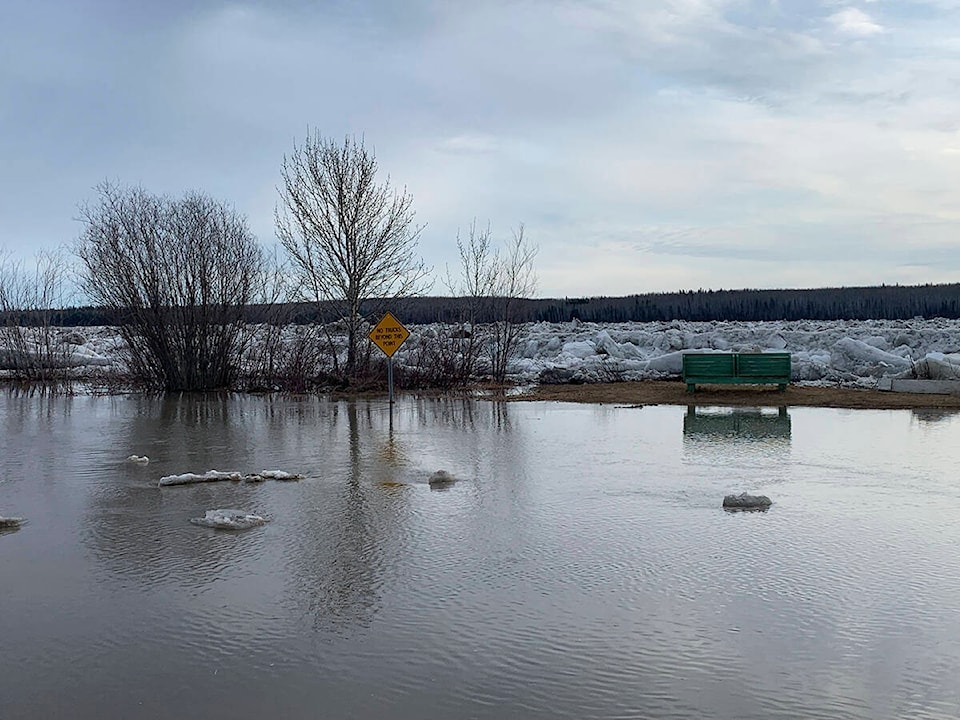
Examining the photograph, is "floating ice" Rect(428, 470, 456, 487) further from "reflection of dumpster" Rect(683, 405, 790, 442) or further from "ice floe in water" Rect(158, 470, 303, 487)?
"reflection of dumpster" Rect(683, 405, 790, 442)

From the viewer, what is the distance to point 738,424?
15.4 m

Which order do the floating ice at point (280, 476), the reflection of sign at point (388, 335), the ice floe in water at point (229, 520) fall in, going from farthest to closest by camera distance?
the reflection of sign at point (388, 335)
the floating ice at point (280, 476)
the ice floe in water at point (229, 520)

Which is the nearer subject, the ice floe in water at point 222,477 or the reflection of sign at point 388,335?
the ice floe in water at point 222,477

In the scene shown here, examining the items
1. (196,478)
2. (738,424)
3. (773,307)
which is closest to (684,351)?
(738,424)

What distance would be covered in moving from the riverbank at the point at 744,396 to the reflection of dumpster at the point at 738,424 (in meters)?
1.55

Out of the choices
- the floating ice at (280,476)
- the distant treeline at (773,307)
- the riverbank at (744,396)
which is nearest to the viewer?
the floating ice at (280,476)

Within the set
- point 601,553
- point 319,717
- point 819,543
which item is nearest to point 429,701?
point 319,717

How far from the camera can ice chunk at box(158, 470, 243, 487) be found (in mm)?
9570

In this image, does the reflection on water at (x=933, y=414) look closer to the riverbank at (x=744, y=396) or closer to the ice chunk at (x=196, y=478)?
the riverbank at (x=744, y=396)

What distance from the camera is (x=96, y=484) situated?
9680 millimetres

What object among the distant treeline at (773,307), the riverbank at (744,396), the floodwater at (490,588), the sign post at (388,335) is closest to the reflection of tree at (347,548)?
the floodwater at (490,588)

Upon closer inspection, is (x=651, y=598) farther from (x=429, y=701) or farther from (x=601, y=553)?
(x=429, y=701)

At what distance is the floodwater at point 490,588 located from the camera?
4188mm

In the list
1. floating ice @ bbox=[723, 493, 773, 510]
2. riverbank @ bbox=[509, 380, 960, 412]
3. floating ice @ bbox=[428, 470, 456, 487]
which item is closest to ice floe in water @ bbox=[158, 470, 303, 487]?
floating ice @ bbox=[428, 470, 456, 487]
